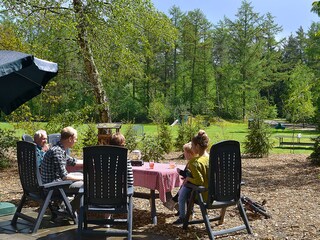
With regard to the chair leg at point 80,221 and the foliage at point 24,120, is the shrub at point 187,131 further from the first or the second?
the chair leg at point 80,221

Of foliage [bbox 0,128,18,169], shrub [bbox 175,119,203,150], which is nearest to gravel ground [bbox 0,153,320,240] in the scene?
foliage [bbox 0,128,18,169]

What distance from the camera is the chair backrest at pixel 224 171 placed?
192 inches

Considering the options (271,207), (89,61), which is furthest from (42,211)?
(89,61)

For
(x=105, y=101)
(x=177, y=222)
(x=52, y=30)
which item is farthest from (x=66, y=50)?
(x=177, y=222)

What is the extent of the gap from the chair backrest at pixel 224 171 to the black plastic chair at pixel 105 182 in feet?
3.11

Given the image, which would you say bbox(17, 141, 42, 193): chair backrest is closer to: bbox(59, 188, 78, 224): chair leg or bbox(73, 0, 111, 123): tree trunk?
bbox(59, 188, 78, 224): chair leg

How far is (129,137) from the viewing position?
13.0 metres

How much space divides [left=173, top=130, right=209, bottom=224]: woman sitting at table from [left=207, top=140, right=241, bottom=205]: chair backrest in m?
0.29

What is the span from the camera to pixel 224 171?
4.95 m

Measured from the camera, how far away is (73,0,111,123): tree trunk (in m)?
11.2

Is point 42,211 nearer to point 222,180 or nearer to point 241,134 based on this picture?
point 222,180

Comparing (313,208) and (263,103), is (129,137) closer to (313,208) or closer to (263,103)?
(263,103)

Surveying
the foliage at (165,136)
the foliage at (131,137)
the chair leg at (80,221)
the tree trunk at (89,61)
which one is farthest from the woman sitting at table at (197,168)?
the foliage at (165,136)

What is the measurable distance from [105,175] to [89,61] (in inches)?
293
